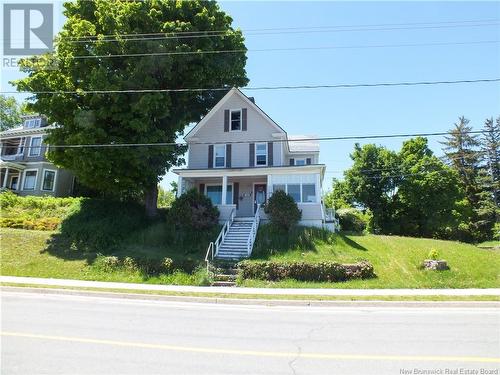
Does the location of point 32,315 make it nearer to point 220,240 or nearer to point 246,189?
point 220,240

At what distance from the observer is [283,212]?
2181 centimetres

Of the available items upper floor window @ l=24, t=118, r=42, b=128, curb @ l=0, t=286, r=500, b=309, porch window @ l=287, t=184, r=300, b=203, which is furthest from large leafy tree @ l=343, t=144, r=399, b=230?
upper floor window @ l=24, t=118, r=42, b=128

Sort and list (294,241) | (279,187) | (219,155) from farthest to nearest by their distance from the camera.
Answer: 1. (219,155)
2. (279,187)
3. (294,241)

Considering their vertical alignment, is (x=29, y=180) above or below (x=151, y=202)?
above

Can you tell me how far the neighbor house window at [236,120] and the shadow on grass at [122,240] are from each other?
880cm

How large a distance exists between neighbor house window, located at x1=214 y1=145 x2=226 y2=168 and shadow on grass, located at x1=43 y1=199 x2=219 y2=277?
6222 millimetres

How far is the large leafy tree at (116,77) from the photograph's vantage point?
22281 millimetres

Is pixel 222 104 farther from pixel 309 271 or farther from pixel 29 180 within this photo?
pixel 29 180

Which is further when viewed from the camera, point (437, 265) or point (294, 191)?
point (294, 191)

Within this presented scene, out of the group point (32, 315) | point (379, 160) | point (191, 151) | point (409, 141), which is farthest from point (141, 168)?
point (409, 141)

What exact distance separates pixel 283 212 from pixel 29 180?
2821 centimetres

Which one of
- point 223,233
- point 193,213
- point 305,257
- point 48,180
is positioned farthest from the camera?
point 48,180

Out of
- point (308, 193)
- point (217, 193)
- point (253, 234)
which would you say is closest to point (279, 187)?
point (308, 193)

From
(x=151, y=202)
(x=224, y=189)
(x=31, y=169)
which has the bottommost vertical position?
(x=151, y=202)
